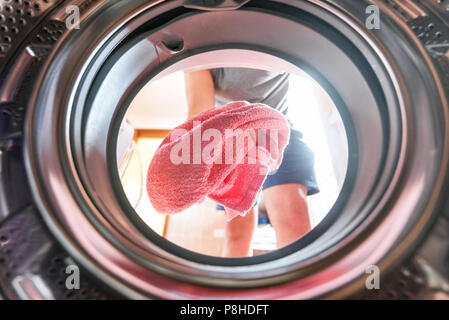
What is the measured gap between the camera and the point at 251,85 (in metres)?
0.94

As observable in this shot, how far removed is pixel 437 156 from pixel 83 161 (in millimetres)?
452

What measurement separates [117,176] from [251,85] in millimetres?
569

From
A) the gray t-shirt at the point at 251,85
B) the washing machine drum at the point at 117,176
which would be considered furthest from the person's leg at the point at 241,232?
the washing machine drum at the point at 117,176

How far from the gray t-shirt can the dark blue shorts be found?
0.14 m

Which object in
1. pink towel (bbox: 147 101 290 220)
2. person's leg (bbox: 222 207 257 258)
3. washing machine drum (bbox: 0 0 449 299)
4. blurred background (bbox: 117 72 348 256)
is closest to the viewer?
washing machine drum (bbox: 0 0 449 299)

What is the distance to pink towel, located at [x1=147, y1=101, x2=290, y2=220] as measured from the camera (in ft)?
2.05

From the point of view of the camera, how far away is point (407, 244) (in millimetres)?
309

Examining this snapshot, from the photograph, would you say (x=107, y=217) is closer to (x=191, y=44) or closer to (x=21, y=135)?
(x=21, y=135)

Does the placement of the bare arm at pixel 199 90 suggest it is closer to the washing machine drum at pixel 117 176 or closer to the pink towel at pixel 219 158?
the pink towel at pixel 219 158

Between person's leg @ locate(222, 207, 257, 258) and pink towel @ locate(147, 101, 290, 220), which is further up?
pink towel @ locate(147, 101, 290, 220)

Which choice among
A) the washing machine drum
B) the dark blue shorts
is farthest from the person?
the washing machine drum

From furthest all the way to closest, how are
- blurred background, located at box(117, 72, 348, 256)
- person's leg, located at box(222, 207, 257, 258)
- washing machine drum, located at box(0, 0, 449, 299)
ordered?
person's leg, located at box(222, 207, 257, 258) → blurred background, located at box(117, 72, 348, 256) → washing machine drum, located at box(0, 0, 449, 299)

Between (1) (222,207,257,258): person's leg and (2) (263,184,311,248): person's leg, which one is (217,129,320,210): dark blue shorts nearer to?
(2) (263,184,311,248): person's leg

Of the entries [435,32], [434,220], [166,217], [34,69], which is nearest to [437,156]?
[434,220]
